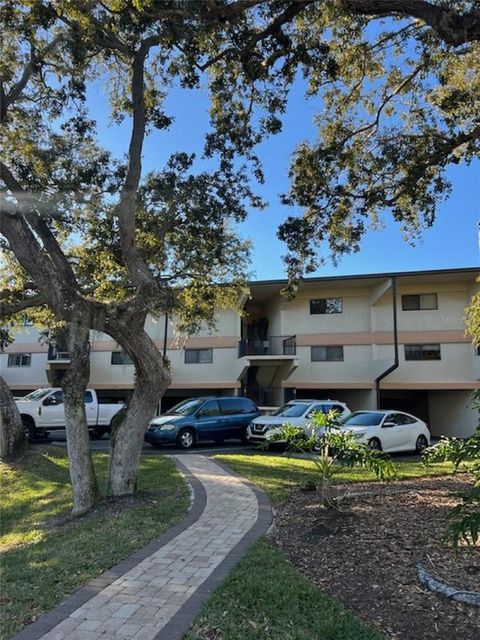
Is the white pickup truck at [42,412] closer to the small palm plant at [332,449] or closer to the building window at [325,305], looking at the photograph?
the small palm plant at [332,449]

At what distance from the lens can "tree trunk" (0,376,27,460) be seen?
44.8 ft

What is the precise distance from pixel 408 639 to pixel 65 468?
10.5 metres

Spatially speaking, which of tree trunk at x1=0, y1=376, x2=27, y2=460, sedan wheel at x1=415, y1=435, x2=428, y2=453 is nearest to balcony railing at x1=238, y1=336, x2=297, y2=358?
sedan wheel at x1=415, y1=435, x2=428, y2=453

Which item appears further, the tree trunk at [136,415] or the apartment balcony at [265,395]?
the apartment balcony at [265,395]

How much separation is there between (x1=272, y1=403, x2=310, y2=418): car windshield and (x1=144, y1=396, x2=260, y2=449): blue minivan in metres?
1.65

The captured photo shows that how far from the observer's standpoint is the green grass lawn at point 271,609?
3.83 m

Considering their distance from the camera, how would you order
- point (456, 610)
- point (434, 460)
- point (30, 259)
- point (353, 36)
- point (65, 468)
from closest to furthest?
point (456, 610), point (434, 460), point (30, 259), point (353, 36), point (65, 468)

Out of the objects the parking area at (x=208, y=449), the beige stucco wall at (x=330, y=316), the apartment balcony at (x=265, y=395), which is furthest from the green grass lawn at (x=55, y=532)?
the beige stucco wall at (x=330, y=316)

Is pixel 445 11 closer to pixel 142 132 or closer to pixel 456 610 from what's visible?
pixel 142 132

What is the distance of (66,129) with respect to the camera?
1108 cm

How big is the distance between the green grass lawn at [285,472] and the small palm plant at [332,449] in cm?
169

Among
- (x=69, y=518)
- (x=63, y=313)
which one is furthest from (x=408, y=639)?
(x=63, y=313)

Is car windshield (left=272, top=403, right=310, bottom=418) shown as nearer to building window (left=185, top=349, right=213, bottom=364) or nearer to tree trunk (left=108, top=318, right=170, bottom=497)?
tree trunk (left=108, top=318, right=170, bottom=497)

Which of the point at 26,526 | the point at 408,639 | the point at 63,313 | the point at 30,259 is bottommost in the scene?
the point at 26,526
